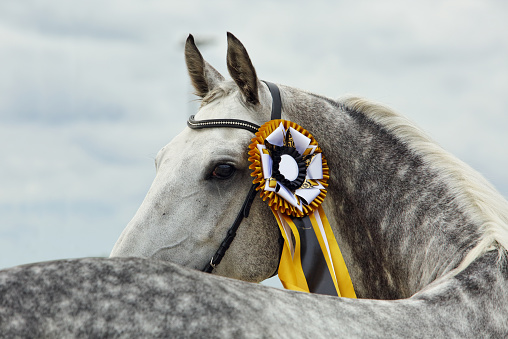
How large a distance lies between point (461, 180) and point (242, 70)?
151 centimetres

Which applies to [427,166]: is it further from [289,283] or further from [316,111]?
[289,283]

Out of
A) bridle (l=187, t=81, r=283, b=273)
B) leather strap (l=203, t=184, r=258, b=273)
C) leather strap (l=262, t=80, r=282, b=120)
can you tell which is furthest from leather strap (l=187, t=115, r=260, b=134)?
leather strap (l=203, t=184, r=258, b=273)

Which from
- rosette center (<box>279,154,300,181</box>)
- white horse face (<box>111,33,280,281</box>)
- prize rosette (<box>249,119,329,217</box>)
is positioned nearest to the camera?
white horse face (<box>111,33,280,281</box>)

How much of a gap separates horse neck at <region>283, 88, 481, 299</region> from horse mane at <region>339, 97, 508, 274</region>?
3 cm

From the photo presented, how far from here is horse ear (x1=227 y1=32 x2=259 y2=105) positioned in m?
3.22

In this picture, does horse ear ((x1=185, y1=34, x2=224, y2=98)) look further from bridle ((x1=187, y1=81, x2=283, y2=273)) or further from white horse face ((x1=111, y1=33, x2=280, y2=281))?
white horse face ((x1=111, y1=33, x2=280, y2=281))

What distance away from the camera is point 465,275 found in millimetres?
2107

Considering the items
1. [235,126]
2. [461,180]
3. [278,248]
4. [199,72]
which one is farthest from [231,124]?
[461,180]

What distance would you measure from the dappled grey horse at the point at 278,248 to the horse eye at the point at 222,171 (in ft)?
0.04

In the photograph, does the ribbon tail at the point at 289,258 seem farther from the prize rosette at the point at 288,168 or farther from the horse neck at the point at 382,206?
the horse neck at the point at 382,206

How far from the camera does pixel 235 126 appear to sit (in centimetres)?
320

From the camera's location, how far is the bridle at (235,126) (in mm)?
3078

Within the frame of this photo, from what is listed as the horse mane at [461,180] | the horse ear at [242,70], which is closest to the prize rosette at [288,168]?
the horse ear at [242,70]

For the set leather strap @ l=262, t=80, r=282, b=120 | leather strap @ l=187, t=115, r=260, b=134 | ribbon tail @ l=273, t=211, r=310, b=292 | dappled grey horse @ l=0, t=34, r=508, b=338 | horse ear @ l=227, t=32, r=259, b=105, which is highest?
horse ear @ l=227, t=32, r=259, b=105
